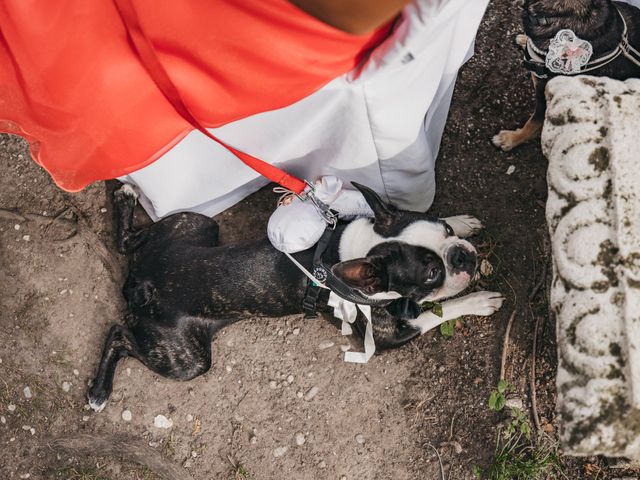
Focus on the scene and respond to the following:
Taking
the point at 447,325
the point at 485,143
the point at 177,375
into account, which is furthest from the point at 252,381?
the point at 485,143

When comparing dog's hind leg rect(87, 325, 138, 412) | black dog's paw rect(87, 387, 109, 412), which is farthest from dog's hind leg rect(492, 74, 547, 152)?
black dog's paw rect(87, 387, 109, 412)

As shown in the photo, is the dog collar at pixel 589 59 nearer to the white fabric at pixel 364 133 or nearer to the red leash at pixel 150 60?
the white fabric at pixel 364 133

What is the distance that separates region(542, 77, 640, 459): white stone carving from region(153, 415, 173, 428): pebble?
281 centimetres

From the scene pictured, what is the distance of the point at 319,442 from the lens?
4352mm

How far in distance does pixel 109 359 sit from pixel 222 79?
2470mm

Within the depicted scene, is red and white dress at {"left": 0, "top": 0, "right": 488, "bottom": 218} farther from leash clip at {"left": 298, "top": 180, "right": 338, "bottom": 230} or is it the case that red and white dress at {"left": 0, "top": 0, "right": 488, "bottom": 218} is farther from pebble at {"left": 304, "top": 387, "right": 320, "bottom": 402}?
pebble at {"left": 304, "top": 387, "right": 320, "bottom": 402}

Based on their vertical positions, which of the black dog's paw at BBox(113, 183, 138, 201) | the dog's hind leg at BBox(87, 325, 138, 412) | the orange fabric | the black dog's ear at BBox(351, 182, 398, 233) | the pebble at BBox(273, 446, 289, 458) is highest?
the orange fabric

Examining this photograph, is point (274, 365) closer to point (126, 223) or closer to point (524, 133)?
point (126, 223)

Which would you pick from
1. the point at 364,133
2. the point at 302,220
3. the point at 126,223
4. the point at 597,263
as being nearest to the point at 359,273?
the point at 302,220

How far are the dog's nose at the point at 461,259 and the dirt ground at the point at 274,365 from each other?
2.12 feet

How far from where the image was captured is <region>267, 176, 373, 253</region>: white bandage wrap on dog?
12.0 feet

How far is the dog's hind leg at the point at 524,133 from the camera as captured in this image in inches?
146

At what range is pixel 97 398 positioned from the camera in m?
4.42

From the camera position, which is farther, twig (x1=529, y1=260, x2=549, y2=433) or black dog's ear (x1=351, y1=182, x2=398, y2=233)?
twig (x1=529, y1=260, x2=549, y2=433)
